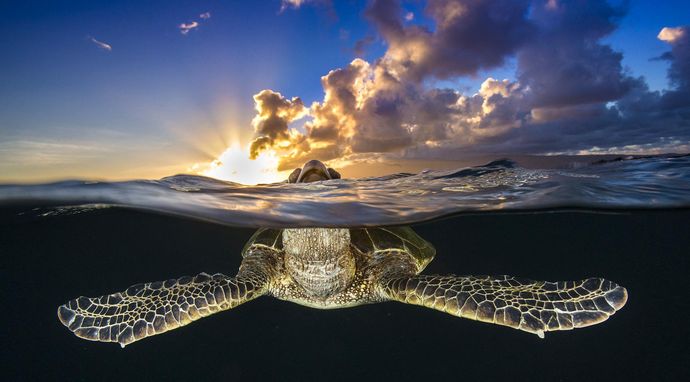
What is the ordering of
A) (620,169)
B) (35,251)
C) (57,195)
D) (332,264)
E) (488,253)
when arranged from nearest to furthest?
(332,264)
(57,195)
(620,169)
(35,251)
(488,253)

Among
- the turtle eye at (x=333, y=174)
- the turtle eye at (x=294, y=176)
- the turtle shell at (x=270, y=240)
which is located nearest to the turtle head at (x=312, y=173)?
the turtle eye at (x=294, y=176)

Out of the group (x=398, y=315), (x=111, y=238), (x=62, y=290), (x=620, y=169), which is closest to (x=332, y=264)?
(x=398, y=315)

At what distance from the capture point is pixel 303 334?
498 inches

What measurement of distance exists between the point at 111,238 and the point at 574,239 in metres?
27.9

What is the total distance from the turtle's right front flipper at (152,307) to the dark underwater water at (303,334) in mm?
4544

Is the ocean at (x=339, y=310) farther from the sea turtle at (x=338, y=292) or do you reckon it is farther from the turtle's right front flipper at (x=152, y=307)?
the turtle's right front flipper at (x=152, y=307)

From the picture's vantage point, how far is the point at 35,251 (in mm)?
15383

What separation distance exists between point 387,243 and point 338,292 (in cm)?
147

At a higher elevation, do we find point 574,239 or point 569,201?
point 569,201

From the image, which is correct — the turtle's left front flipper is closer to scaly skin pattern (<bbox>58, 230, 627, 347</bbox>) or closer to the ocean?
scaly skin pattern (<bbox>58, 230, 627, 347</bbox>)

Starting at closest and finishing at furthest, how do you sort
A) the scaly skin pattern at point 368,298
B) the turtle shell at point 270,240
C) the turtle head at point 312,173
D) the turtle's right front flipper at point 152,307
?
1. the scaly skin pattern at point 368,298
2. the turtle's right front flipper at point 152,307
3. the turtle shell at point 270,240
4. the turtle head at point 312,173

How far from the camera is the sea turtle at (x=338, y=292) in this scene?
3.81m

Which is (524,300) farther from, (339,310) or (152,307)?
(339,310)

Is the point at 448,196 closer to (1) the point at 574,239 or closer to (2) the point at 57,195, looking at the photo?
(2) the point at 57,195
